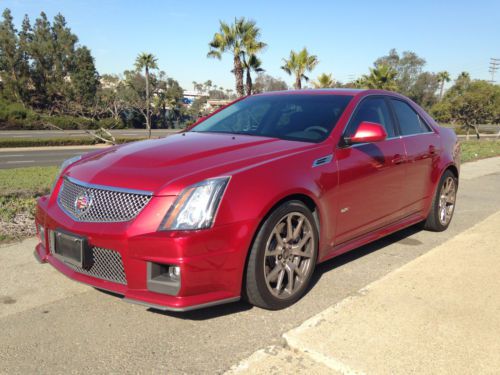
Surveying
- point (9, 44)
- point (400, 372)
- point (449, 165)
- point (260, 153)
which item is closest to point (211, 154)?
point (260, 153)

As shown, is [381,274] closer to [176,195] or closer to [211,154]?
[211,154]

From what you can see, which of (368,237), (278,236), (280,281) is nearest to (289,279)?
(280,281)

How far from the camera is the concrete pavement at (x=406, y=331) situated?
2570mm

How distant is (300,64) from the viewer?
34125 millimetres

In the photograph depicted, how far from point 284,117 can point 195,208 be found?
169 cm

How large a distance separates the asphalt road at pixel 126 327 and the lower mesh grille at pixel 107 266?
14.2 inches

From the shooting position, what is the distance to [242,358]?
2.67 metres

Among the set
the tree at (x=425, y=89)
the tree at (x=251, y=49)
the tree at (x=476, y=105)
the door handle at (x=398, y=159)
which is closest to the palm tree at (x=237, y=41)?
the tree at (x=251, y=49)

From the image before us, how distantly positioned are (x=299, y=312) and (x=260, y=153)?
118 centimetres

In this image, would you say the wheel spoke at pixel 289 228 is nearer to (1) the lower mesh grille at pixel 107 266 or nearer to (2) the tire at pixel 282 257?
(2) the tire at pixel 282 257

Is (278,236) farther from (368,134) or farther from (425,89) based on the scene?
(425,89)

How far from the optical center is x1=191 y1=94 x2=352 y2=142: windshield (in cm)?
388

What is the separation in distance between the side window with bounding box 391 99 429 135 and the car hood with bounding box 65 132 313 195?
1.63m

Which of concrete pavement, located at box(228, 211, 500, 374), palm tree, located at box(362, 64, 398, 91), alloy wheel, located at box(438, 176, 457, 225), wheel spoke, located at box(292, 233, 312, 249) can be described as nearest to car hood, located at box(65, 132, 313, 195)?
wheel spoke, located at box(292, 233, 312, 249)
